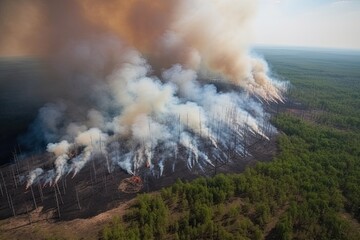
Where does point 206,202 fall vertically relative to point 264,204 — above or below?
above

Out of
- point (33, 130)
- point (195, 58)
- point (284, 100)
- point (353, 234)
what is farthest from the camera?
point (284, 100)

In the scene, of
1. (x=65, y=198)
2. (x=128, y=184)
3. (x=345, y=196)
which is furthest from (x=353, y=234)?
(x=65, y=198)

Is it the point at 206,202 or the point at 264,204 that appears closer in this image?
the point at 206,202

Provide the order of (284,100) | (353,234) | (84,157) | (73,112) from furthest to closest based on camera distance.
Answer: (284,100) → (73,112) → (84,157) → (353,234)

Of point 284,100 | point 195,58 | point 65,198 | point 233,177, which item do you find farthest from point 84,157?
point 284,100

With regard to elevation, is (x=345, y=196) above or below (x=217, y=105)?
below

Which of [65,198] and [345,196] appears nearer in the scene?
[65,198]

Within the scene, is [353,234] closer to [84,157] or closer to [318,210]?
[318,210]

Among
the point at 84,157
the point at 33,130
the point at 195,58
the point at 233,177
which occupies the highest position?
the point at 195,58

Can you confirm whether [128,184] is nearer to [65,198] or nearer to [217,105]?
[65,198]
